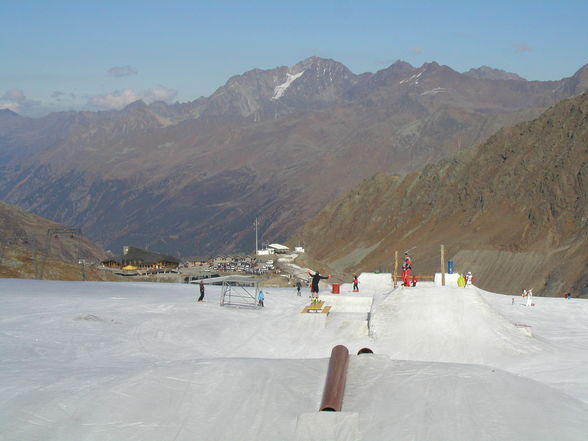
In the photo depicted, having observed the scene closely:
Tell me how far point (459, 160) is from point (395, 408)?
12382 cm

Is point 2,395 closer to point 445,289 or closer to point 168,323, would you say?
point 168,323

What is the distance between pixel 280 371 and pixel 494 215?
101486 millimetres

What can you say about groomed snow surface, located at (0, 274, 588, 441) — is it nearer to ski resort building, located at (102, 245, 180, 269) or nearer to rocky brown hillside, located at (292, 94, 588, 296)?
rocky brown hillside, located at (292, 94, 588, 296)

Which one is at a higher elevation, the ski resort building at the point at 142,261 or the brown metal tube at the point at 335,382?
the brown metal tube at the point at 335,382

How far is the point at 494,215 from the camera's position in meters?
118

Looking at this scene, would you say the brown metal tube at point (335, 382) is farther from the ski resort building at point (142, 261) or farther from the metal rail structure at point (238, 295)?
the ski resort building at point (142, 261)

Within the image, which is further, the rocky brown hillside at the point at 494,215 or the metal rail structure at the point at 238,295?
the rocky brown hillside at the point at 494,215

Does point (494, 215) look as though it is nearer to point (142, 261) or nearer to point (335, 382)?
point (142, 261)

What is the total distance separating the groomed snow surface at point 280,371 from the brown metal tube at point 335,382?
23cm

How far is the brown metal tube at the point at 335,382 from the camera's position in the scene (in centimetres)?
1741

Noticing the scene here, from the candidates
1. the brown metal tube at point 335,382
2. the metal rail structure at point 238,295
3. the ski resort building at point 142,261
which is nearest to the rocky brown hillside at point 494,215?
the ski resort building at point 142,261

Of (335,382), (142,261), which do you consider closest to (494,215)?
(142,261)

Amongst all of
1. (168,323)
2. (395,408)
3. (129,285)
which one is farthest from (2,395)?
(129,285)

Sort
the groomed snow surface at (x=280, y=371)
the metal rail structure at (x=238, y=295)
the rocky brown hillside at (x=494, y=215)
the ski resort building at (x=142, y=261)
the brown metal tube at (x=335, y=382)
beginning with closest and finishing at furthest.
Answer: the groomed snow surface at (x=280, y=371), the brown metal tube at (x=335, y=382), the metal rail structure at (x=238, y=295), the rocky brown hillside at (x=494, y=215), the ski resort building at (x=142, y=261)
